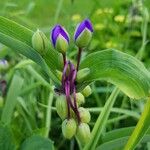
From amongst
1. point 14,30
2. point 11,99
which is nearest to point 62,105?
point 14,30

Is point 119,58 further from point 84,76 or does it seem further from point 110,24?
point 110,24

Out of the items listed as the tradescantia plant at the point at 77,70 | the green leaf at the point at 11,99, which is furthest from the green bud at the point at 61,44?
the green leaf at the point at 11,99

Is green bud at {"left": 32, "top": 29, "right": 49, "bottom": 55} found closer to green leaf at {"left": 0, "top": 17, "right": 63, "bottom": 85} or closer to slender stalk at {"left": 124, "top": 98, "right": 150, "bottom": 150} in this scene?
green leaf at {"left": 0, "top": 17, "right": 63, "bottom": 85}

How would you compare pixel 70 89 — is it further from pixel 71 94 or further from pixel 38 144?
pixel 38 144

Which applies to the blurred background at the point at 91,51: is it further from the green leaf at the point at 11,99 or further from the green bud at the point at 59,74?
the green bud at the point at 59,74

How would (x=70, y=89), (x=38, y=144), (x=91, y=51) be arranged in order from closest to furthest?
1. (x=70, y=89)
2. (x=38, y=144)
3. (x=91, y=51)
